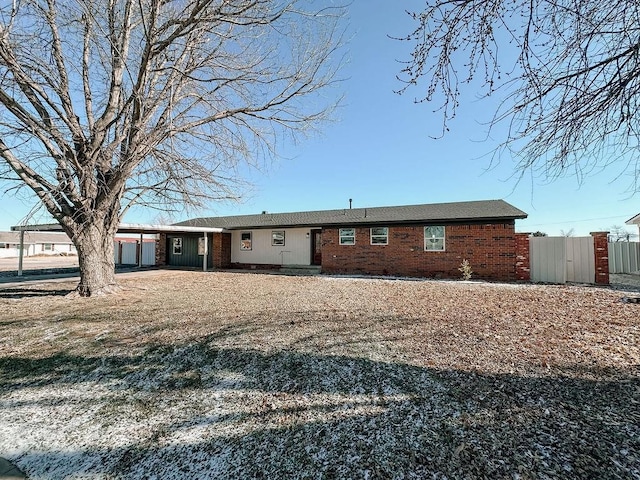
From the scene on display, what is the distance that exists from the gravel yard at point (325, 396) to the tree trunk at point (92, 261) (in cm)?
280

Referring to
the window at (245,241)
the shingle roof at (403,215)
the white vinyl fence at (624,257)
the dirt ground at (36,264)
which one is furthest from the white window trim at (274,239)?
the white vinyl fence at (624,257)

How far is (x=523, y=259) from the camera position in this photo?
11.7 meters

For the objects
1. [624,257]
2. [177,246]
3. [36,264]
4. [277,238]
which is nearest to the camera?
[624,257]

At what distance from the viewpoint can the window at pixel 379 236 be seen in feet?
46.1

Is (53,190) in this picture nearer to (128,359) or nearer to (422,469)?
(128,359)

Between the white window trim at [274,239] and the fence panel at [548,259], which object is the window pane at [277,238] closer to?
the white window trim at [274,239]

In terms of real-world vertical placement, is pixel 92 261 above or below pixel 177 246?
below

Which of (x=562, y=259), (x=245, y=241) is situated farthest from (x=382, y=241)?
(x=245, y=241)

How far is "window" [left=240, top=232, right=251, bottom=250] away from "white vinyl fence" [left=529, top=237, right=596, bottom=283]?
13.9 metres

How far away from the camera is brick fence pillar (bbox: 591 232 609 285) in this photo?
35.1 feet

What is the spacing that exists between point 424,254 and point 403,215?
2123 millimetres

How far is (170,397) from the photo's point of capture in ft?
10.8

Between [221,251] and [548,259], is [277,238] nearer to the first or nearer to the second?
[221,251]

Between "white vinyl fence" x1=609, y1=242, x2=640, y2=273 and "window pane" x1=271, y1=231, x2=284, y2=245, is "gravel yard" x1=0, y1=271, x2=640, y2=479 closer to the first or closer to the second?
"window pane" x1=271, y1=231, x2=284, y2=245
